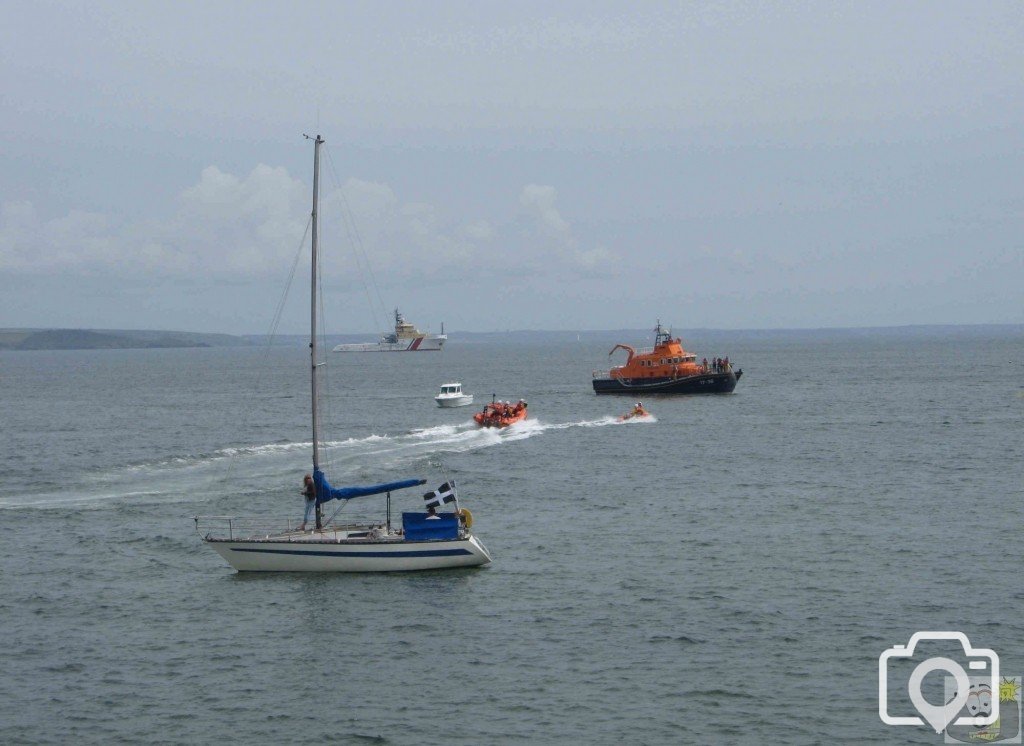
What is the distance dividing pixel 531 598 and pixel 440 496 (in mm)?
4994

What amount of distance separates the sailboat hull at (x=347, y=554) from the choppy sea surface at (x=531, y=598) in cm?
55

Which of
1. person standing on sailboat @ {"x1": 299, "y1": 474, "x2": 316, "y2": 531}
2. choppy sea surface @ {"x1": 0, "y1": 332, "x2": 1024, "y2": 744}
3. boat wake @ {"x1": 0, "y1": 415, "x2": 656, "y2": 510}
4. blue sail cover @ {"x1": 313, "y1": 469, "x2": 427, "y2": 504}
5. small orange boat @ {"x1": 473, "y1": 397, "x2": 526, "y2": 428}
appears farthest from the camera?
small orange boat @ {"x1": 473, "y1": 397, "x2": 526, "y2": 428}

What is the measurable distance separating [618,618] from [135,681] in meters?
12.5

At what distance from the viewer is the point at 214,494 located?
2080 inches

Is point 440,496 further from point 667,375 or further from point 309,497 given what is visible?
point 667,375

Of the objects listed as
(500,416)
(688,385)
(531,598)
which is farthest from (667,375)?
(531,598)

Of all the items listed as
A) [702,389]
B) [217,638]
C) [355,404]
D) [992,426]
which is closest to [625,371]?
[702,389]

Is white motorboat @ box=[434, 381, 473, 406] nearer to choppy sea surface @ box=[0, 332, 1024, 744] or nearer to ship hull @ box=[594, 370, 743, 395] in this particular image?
ship hull @ box=[594, 370, 743, 395]

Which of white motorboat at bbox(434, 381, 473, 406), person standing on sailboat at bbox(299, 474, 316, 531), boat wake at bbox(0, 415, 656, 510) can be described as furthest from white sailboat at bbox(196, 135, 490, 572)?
white motorboat at bbox(434, 381, 473, 406)

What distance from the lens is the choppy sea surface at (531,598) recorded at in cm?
2539

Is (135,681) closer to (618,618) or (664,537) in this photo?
(618,618)

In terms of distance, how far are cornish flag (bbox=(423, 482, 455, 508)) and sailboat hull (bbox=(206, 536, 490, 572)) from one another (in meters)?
1.23

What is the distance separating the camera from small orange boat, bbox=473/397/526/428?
84438mm

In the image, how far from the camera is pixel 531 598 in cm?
3403
